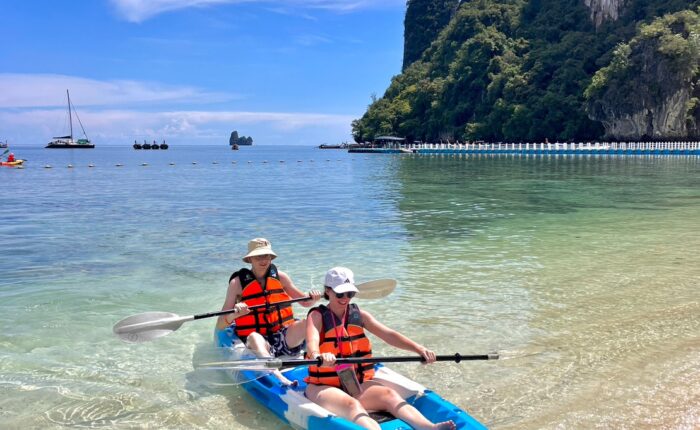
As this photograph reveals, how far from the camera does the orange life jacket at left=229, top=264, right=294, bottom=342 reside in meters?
7.59

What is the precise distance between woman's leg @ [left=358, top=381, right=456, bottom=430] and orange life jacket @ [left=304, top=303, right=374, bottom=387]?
0.27 m

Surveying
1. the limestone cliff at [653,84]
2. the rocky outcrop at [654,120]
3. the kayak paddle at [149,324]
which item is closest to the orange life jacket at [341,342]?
the kayak paddle at [149,324]

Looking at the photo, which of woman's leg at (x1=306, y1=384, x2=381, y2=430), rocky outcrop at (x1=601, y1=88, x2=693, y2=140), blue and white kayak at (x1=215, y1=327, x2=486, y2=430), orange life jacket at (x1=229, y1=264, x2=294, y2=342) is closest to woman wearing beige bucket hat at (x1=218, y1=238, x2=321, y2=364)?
orange life jacket at (x1=229, y1=264, x2=294, y2=342)

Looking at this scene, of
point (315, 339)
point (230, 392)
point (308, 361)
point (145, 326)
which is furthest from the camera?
point (145, 326)

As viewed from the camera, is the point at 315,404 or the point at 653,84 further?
the point at 653,84

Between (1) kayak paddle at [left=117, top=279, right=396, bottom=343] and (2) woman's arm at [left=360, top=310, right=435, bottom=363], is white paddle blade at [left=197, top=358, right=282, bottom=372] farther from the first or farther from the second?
(2) woman's arm at [left=360, top=310, right=435, bottom=363]

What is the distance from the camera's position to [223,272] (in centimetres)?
1412

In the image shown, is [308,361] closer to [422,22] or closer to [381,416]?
[381,416]

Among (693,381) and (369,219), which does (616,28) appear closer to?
(369,219)

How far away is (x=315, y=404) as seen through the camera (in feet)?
18.7

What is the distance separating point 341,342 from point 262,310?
2.03 meters

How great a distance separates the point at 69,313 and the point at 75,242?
8.80m

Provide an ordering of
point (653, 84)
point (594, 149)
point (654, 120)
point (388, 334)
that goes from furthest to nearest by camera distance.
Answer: point (654, 120) → point (653, 84) → point (594, 149) → point (388, 334)

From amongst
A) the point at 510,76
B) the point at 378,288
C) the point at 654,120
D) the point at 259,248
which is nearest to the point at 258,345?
the point at 259,248
